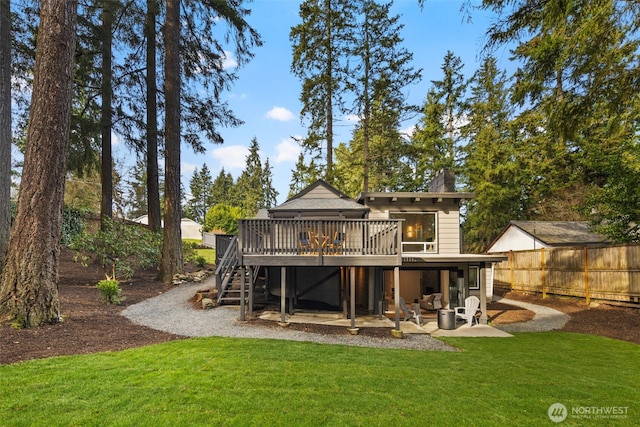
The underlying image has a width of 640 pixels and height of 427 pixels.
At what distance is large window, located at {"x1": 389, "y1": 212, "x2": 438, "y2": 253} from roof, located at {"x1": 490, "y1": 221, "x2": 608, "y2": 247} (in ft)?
24.5

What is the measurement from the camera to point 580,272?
42.3ft

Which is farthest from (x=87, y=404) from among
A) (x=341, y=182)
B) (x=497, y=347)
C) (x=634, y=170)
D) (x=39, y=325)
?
(x=341, y=182)

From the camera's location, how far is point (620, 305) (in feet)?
36.4

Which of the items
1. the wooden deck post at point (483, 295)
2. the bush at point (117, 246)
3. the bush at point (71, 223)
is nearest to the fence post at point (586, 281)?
the wooden deck post at point (483, 295)

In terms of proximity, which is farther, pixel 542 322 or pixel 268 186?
pixel 268 186

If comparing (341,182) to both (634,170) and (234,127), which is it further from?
(634,170)

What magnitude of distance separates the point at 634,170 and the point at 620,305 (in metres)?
4.82

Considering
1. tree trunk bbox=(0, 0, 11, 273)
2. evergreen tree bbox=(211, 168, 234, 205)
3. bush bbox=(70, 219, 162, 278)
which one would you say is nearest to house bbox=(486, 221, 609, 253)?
bush bbox=(70, 219, 162, 278)

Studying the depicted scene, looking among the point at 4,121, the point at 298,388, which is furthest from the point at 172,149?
the point at 298,388

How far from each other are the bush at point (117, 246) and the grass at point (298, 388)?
333 inches

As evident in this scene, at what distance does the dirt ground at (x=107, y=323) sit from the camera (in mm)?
5383

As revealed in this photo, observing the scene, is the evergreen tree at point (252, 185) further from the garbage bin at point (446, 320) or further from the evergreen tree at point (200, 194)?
the garbage bin at point (446, 320)

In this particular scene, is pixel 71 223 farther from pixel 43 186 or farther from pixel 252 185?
pixel 252 185

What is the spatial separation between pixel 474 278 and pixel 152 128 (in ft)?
51.9
